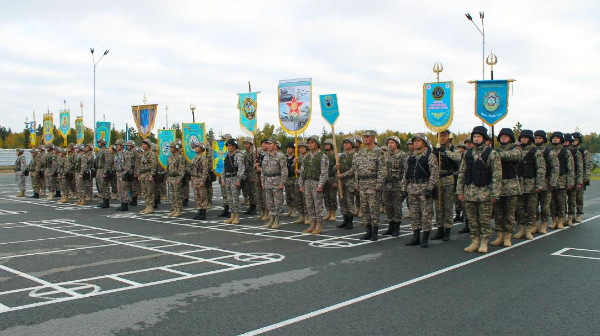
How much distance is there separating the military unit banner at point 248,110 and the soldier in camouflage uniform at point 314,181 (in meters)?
2.82

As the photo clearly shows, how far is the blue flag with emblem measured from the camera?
43.3 ft

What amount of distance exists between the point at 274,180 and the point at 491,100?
219 inches

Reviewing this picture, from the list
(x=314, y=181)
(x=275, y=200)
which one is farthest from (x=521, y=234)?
(x=275, y=200)

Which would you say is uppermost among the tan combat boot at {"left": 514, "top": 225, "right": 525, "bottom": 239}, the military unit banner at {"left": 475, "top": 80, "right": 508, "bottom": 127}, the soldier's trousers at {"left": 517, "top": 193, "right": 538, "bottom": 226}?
the military unit banner at {"left": 475, "top": 80, "right": 508, "bottom": 127}

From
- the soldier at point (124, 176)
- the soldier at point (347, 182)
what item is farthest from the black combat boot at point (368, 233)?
the soldier at point (124, 176)

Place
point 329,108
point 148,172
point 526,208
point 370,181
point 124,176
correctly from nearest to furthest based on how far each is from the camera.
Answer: point 370,181 < point 526,208 < point 329,108 < point 148,172 < point 124,176

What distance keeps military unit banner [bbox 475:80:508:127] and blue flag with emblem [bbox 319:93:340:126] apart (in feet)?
→ 12.2

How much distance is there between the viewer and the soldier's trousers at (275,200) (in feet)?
36.9

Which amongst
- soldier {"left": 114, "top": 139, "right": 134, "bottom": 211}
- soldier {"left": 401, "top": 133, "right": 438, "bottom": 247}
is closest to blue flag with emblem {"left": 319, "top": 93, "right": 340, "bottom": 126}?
soldier {"left": 401, "top": 133, "right": 438, "bottom": 247}

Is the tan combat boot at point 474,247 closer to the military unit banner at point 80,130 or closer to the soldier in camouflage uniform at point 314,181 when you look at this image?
the soldier in camouflage uniform at point 314,181

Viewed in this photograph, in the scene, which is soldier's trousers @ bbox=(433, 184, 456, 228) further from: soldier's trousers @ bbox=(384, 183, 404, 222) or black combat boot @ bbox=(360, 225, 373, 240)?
black combat boot @ bbox=(360, 225, 373, 240)

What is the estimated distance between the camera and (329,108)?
13.3 m

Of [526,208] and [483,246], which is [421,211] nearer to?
[483,246]

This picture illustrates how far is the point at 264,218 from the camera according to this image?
42.8 feet
